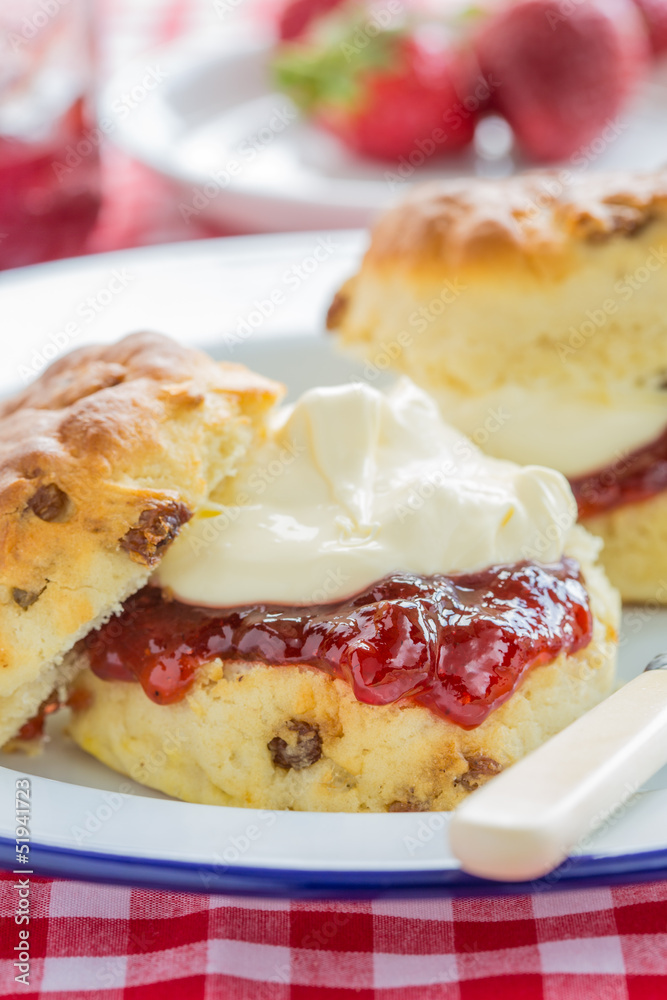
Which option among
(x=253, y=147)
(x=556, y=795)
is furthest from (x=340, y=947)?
(x=253, y=147)

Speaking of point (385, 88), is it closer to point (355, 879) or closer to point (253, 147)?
point (253, 147)

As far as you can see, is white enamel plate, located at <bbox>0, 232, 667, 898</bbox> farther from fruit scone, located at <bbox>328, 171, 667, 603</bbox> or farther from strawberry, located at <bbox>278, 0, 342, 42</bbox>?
strawberry, located at <bbox>278, 0, 342, 42</bbox>

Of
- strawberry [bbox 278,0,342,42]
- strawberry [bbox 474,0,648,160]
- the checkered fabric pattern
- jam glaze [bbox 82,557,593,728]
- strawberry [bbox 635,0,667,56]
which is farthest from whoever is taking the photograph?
strawberry [bbox 278,0,342,42]

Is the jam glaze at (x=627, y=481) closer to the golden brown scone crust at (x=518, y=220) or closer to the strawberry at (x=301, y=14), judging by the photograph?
the golden brown scone crust at (x=518, y=220)

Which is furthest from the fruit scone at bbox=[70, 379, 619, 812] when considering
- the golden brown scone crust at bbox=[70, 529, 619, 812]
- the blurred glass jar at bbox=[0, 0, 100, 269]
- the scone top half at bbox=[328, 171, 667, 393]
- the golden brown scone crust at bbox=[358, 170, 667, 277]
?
the blurred glass jar at bbox=[0, 0, 100, 269]

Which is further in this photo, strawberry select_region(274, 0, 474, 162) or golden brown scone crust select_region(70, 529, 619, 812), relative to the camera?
strawberry select_region(274, 0, 474, 162)

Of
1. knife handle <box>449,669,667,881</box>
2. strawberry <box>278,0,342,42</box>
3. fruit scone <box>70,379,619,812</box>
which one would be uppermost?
knife handle <box>449,669,667,881</box>

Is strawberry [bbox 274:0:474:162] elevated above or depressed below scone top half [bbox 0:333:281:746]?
below
